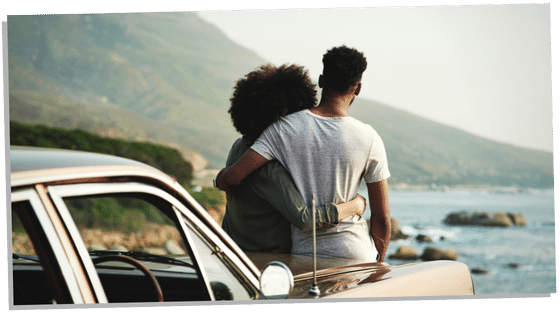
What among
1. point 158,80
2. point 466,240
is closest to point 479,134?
point 466,240

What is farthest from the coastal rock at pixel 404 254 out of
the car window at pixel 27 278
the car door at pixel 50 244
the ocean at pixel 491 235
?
the car door at pixel 50 244

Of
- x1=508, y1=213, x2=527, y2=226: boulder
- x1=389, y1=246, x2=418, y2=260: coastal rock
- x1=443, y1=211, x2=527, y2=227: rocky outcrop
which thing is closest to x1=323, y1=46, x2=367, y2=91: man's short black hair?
x1=389, y1=246, x2=418, y2=260: coastal rock

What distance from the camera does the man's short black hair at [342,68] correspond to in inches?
96.0

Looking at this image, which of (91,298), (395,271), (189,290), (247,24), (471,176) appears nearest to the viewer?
(91,298)

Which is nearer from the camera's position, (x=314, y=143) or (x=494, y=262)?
(x=314, y=143)

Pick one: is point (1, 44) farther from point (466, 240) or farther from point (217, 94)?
point (217, 94)

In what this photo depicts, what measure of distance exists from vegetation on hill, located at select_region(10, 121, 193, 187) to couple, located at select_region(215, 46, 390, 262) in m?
10.3

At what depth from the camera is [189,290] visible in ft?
5.23

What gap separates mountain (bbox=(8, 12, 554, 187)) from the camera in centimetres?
2030

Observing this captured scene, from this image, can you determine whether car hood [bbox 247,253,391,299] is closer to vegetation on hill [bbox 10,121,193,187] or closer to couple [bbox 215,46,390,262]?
couple [bbox 215,46,390,262]

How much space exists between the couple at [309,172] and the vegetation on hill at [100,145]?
10.3m

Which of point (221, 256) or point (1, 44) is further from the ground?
point (1, 44)

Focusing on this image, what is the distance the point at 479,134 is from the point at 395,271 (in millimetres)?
21608

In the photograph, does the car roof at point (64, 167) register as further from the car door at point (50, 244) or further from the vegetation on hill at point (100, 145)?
the vegetation on hill at point (100, 145)
